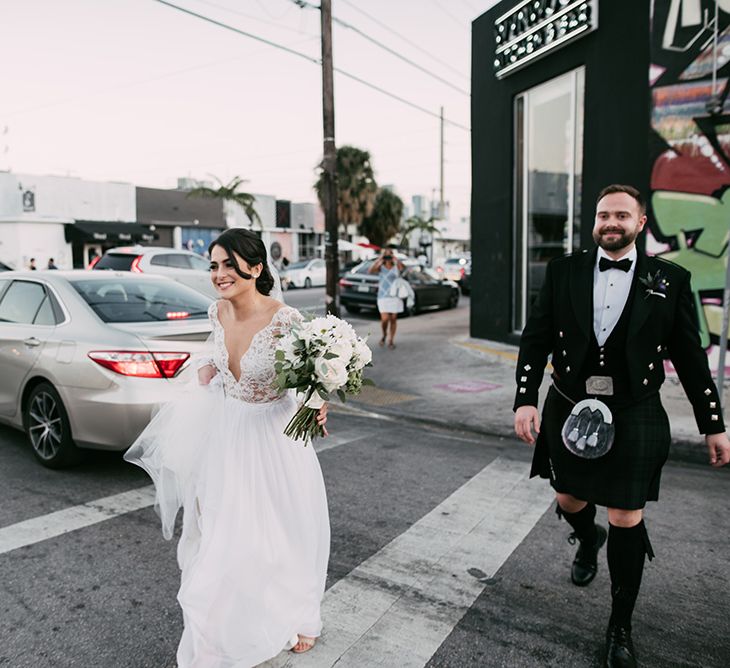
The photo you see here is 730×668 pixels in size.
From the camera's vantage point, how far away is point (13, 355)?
552 cm

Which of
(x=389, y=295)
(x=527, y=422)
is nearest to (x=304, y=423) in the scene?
(x=527, y=422)

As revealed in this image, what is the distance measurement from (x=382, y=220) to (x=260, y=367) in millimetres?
44907

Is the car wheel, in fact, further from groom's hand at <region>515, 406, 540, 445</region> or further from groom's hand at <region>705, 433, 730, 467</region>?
groom's hand at <region>705, 433, 730, 467</region>

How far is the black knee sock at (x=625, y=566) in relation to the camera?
2787 millimetres

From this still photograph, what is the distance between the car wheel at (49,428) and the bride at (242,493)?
2.23 meters

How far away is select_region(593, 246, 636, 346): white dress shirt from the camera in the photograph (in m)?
2.90

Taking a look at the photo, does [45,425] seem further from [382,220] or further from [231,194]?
[382,220]

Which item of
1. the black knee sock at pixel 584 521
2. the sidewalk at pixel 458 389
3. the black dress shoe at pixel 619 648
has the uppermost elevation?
the black knee sock at pixel 584 521

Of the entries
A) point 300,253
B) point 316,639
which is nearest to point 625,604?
point 316,639

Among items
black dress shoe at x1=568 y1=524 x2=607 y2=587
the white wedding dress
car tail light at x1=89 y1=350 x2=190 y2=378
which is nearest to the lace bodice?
the white wedding dress

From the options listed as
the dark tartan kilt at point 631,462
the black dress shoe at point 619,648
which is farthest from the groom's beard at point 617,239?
the black dress shoe at point 619,648

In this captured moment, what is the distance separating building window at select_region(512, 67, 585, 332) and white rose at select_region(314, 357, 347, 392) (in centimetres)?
771

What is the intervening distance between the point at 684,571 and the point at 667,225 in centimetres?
564

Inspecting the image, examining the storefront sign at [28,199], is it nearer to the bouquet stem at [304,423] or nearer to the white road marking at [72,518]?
the white road marking at [72,518]
